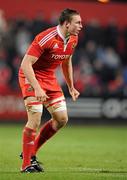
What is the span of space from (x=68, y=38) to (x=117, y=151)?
407 cm

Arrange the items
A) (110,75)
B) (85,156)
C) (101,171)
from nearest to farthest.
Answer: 1. (101,171)
2. (85,156)
3. (110,75)

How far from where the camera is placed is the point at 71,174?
877cm

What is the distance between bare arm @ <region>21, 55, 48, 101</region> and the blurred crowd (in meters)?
11.3

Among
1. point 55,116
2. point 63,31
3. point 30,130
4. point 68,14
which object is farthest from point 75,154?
point 68,14

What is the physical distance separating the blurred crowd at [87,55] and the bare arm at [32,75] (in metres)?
11.3

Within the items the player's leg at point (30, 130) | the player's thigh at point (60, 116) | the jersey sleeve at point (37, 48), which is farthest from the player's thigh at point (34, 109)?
the jersey sleeve at point (37, 48)

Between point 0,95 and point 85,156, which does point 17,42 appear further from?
point 85,156

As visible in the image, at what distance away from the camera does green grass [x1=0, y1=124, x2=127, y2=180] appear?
875 cm

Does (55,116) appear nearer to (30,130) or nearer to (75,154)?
(30,130)

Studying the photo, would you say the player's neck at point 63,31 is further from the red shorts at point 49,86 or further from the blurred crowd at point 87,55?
the blurred crowd at point 87,55

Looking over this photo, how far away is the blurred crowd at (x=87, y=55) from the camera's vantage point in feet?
67.4

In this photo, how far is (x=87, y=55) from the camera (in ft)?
70.0

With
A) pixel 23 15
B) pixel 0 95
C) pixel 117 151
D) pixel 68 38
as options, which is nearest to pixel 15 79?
pixel 0 95

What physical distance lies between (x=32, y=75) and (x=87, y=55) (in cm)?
1253
